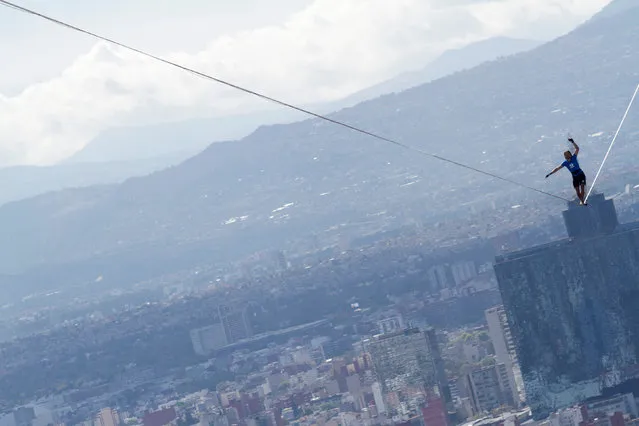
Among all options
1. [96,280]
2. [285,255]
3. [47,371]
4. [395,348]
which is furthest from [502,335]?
[96,280]

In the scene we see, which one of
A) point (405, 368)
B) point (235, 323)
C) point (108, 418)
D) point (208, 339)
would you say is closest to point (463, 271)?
point (208, 339)

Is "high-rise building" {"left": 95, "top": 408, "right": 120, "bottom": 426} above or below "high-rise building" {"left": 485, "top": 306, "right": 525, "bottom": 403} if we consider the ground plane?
above

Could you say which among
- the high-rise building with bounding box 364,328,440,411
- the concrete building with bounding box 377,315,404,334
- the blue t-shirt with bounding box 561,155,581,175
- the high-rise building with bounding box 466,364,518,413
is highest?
the concrete building with bounding box 377,315,404,334

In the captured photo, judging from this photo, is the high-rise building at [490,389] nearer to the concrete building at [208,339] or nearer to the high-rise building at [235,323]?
the concrete building at [208,339]

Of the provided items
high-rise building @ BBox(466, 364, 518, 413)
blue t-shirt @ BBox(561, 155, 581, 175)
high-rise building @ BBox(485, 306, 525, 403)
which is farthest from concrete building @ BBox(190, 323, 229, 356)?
blue t-shirt @ BBox(561, 155, 581, 175)

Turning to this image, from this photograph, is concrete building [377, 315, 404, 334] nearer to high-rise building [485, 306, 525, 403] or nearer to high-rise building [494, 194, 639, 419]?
high-rise building [485, 306, 525, 403]

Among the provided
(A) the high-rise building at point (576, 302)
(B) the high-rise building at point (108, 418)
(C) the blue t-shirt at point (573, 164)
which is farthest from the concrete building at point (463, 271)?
(C) the blue t-shirt at point (573, 164)
